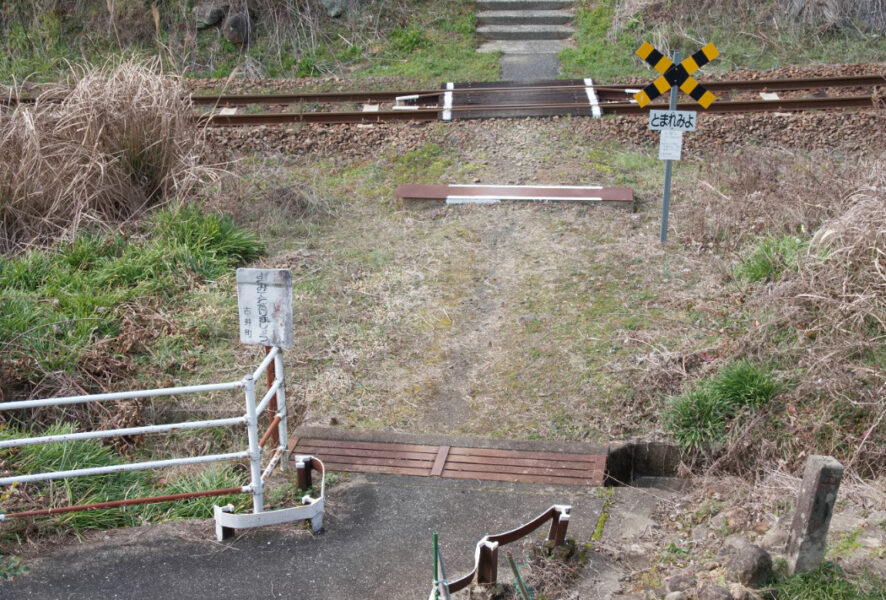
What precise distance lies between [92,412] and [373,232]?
3535 mm

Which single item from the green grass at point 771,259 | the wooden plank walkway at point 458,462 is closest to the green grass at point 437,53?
the green grass at point 771,259

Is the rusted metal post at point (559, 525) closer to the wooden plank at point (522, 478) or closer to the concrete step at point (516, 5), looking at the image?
the wooden plank at point (522, 478)

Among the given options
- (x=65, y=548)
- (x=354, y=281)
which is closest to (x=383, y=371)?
(x=354, y=281)

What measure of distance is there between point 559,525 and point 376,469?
148 centimetres

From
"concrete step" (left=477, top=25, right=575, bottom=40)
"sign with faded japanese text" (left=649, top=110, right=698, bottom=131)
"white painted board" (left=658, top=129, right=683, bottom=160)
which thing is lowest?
"white painted board" (left=658, top=129, right=683, bottom=160)

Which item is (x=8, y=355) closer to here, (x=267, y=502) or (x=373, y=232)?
(x=267, y=502)

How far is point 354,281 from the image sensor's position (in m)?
8.00

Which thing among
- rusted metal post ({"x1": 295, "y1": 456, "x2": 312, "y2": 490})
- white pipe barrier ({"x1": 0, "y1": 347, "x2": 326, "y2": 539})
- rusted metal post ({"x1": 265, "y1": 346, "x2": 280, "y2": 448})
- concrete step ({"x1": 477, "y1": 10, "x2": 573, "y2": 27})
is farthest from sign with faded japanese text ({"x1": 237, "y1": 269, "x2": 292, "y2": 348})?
concrete step ({"x1": 477, "y1": 10, "x2": 573, "y2": 27})

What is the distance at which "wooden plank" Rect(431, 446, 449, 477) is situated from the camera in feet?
17.8

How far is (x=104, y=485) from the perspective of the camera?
5.39 meters

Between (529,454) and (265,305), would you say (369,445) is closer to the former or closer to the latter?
(529,454)

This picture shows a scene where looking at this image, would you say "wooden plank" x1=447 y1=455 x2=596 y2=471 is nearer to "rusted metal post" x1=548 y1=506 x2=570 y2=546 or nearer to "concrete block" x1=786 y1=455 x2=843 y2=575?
"rusted metal post" x1=548 y1=506 x2=570 y2=546

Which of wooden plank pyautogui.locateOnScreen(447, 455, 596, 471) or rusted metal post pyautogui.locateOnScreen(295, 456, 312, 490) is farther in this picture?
wooden plank pyautogui.locateOnScreen(447, 455, 596, 471)

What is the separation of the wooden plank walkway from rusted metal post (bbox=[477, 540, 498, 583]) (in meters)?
1.18
